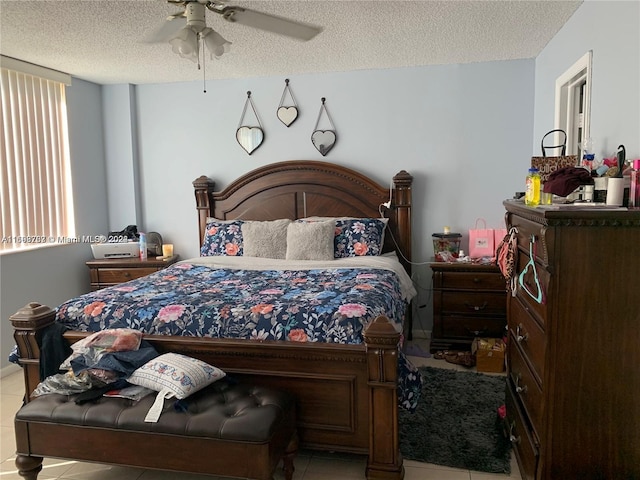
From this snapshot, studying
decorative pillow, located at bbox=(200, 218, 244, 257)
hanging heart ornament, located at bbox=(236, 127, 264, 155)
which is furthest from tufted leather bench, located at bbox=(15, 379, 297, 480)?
hanging heart ornament, located at bbox=(236, 127, 264, 155)

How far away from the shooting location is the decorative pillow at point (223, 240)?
4027 mm

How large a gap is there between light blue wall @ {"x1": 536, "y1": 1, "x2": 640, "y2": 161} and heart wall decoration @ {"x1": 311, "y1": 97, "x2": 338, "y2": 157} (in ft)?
6.11

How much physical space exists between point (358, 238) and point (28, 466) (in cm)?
253

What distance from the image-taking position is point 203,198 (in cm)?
447

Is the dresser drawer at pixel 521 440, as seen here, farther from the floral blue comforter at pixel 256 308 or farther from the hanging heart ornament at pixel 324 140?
the hanging heart ornament at pixel 324 140

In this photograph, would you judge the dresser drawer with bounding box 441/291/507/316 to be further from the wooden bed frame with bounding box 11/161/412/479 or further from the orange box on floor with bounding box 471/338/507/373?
the wooden bed frame with bounding box 11/161/412/479

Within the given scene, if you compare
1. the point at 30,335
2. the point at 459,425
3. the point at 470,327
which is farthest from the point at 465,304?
the point at 30,335

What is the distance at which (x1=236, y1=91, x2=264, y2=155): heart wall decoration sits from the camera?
4387mm

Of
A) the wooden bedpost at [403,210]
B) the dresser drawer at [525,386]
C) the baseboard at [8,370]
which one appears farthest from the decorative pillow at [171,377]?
the wooden bedpost at [403,210]

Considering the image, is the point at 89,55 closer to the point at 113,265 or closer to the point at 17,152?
the point at 17,152

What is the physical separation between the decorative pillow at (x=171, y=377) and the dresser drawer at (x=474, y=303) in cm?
215

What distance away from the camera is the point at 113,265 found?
169 inches

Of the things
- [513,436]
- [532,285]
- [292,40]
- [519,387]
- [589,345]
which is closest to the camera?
[589,345]

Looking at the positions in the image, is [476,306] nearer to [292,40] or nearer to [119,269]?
[292,40]
